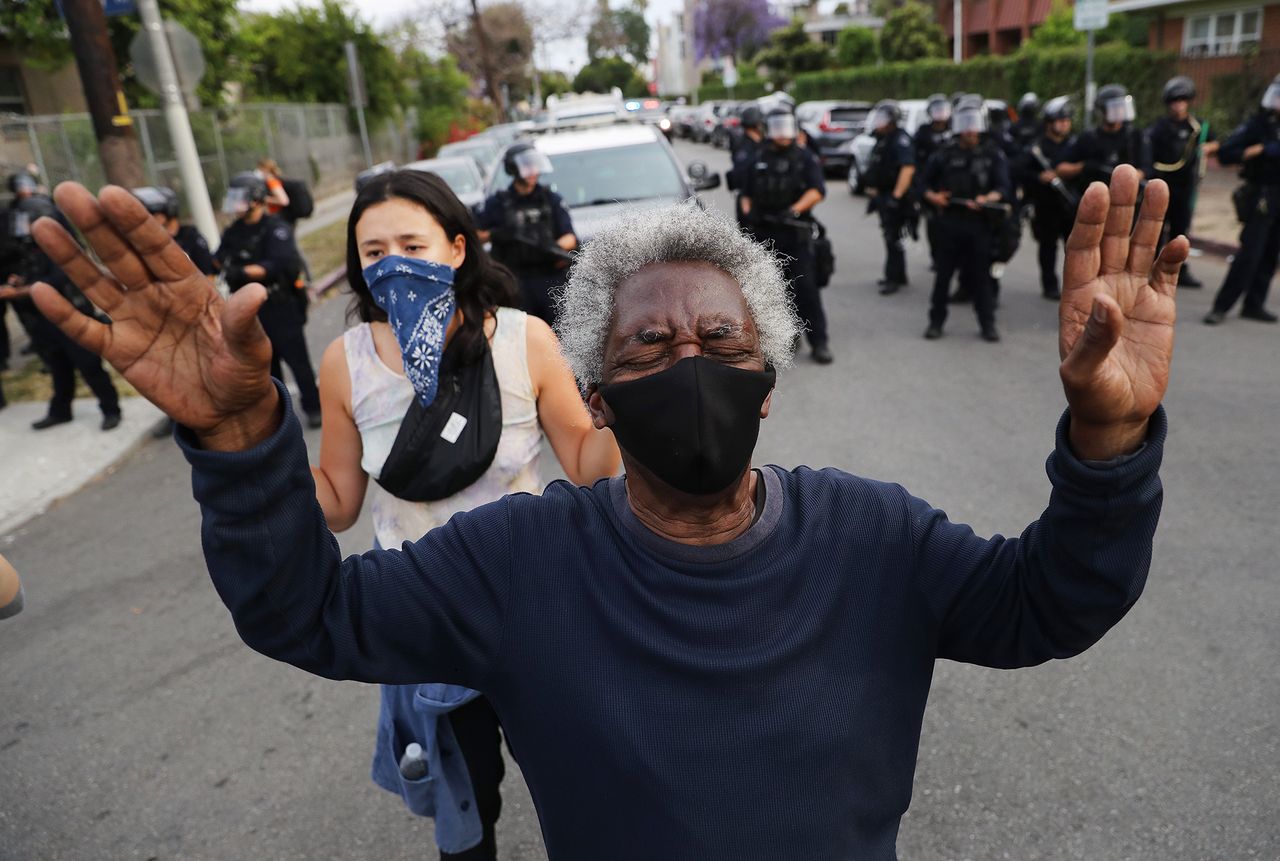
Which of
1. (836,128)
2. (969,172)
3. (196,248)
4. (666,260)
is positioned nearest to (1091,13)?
(969,172)

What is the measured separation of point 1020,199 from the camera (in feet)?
33.1

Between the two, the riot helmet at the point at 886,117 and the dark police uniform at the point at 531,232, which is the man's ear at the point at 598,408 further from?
the riot helmet at the point at 886,117

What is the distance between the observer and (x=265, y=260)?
7.47 meters

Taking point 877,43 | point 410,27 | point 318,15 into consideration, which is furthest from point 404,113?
point 877,43

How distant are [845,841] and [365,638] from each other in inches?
30.9

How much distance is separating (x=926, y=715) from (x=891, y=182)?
8.17 metres

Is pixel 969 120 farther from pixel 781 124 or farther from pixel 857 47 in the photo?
pixel 857 47

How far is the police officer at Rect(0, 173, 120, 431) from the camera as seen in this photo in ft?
24.9

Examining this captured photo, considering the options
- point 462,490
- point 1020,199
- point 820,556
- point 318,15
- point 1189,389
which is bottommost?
point 1189,389

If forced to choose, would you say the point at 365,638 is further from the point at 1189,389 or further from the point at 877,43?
the point at 877,43

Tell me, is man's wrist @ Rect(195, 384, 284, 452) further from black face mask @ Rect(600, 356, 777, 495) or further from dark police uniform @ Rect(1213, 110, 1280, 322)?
dark police uniform @ Rect(1213, 110, 1280, 322)

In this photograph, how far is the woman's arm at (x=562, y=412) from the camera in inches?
98.0

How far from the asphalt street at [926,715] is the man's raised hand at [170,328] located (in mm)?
1454

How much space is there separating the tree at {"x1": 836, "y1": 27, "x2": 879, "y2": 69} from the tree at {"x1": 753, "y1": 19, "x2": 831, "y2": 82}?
3962 millimetres
